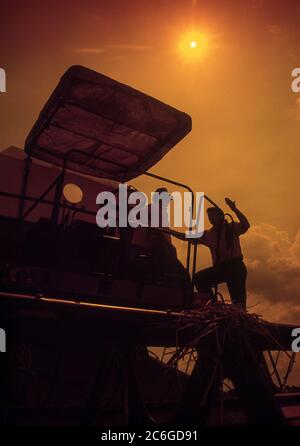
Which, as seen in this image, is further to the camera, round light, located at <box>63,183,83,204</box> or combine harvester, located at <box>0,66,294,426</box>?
round light, located at <box>63,183,83,204</box>

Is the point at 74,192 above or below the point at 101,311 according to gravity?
above

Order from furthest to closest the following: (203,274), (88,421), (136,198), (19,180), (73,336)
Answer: (19,180)
(203,274)
(136,198)
(88,421)
(73,336)

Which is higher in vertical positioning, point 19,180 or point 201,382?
point 19,180

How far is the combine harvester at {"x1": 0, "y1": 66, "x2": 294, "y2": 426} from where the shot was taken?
1927 millimetres

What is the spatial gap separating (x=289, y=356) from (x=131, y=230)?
98.7 inches

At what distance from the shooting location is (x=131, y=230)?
445cm

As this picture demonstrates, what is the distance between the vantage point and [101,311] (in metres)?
1.96

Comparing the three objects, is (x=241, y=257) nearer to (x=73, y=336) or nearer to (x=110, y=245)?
(x=110, y=245)

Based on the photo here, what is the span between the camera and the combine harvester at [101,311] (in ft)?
6.32

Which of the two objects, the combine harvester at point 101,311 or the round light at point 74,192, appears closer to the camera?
the combine harvester at point 101,311

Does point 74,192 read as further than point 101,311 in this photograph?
Yes

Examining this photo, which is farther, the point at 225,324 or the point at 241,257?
the point at 241,257
